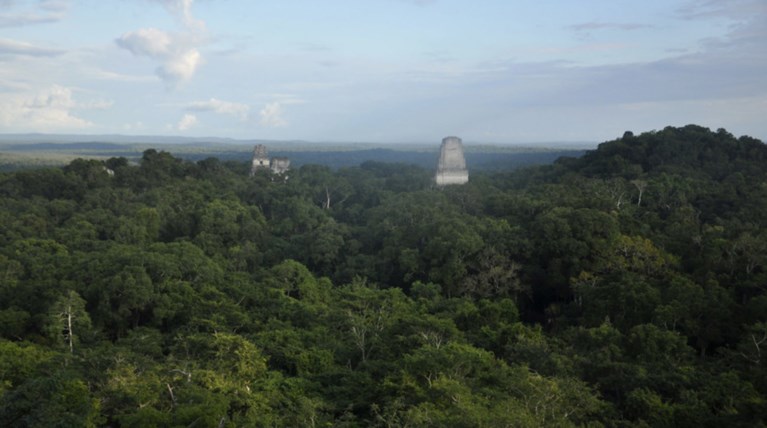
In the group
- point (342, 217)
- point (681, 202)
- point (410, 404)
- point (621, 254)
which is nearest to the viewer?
point (410, 404)

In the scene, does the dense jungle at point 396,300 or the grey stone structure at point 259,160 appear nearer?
the dense jungle at point 396,300

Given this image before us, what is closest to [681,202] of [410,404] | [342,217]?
[342,217]

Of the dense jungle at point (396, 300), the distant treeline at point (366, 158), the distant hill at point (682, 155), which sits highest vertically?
the distant hill at point (682, 155)

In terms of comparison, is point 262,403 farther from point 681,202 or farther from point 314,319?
point 681,202

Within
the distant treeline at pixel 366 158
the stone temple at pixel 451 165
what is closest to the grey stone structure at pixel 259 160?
the stone temple at pixel 451 165

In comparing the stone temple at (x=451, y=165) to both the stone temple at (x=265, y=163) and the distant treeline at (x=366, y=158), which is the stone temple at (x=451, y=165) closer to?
the stone temple at (x=265, y=163)

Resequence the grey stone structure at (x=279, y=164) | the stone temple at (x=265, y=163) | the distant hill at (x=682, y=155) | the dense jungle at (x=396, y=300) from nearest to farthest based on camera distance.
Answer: the dense jungle at (x=396, y=300), the distant hill at (x=682, y=155), the stone temple at (x=265, y=163), the grey stone structure at (x=279, y=164)
